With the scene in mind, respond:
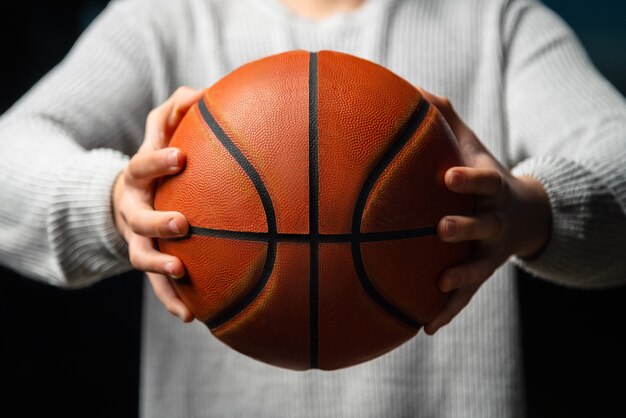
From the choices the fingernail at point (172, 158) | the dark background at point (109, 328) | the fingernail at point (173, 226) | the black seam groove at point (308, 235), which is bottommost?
the dark background at point (109, 328)

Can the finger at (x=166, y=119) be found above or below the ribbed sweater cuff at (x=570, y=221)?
above

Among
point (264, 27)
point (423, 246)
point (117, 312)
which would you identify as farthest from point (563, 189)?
point (117, 312)

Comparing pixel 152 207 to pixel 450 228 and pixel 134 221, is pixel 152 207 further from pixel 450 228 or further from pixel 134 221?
pixel 450 228

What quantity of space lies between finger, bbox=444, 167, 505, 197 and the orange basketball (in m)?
0.02

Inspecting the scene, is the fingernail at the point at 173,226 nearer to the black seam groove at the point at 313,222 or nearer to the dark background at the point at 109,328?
the black seam groove at the point at 313,222

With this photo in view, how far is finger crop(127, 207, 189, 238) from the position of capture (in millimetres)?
762

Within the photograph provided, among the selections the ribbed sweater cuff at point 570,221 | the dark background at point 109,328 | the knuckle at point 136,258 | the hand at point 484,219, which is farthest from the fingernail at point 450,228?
the dark background at point 109,328

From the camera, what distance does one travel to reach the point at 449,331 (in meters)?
1.23

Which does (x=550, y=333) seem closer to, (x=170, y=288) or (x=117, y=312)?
(x=117, y=312)

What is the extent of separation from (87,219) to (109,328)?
146cm

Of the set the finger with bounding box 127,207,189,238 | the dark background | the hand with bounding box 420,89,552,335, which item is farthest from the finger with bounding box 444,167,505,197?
the dark background

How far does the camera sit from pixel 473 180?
2.54ft

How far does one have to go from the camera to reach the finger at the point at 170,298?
2.78 ft

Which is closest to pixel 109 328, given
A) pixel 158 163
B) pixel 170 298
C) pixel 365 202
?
pixel 170 298
